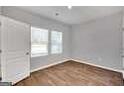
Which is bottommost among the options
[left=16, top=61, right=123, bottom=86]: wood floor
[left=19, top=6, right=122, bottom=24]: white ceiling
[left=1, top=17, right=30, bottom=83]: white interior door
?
[left=16, top=61, right=123, bottom=86]: wood floor

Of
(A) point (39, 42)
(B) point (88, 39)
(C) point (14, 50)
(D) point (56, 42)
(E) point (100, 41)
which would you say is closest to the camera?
(C) point (14, 50)

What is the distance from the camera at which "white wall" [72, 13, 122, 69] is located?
3.75 meters

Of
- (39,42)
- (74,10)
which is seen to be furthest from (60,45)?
(74,10)

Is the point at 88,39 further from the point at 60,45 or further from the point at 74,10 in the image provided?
the point at 74,10

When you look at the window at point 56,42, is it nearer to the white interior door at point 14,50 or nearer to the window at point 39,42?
the window at point 39,42

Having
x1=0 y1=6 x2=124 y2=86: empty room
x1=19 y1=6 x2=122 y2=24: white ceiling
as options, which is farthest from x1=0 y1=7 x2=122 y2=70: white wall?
x1=19 y1=6 x2=122 y2=24: white ceiling

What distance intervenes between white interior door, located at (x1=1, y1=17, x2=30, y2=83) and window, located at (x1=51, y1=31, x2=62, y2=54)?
159cm

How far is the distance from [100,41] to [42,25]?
2334 millimetres

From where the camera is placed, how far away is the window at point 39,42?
3.56 meters

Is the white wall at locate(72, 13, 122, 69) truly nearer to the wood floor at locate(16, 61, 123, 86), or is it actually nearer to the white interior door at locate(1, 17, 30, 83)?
the wood floor at locate(16, 61, 123, 86)

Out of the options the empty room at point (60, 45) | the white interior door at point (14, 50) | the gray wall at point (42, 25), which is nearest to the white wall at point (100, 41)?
the empty room at point (60, 45)

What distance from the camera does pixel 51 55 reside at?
Answer: 439cm

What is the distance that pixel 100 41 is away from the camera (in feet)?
14.3

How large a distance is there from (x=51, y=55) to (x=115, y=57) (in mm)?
2353
